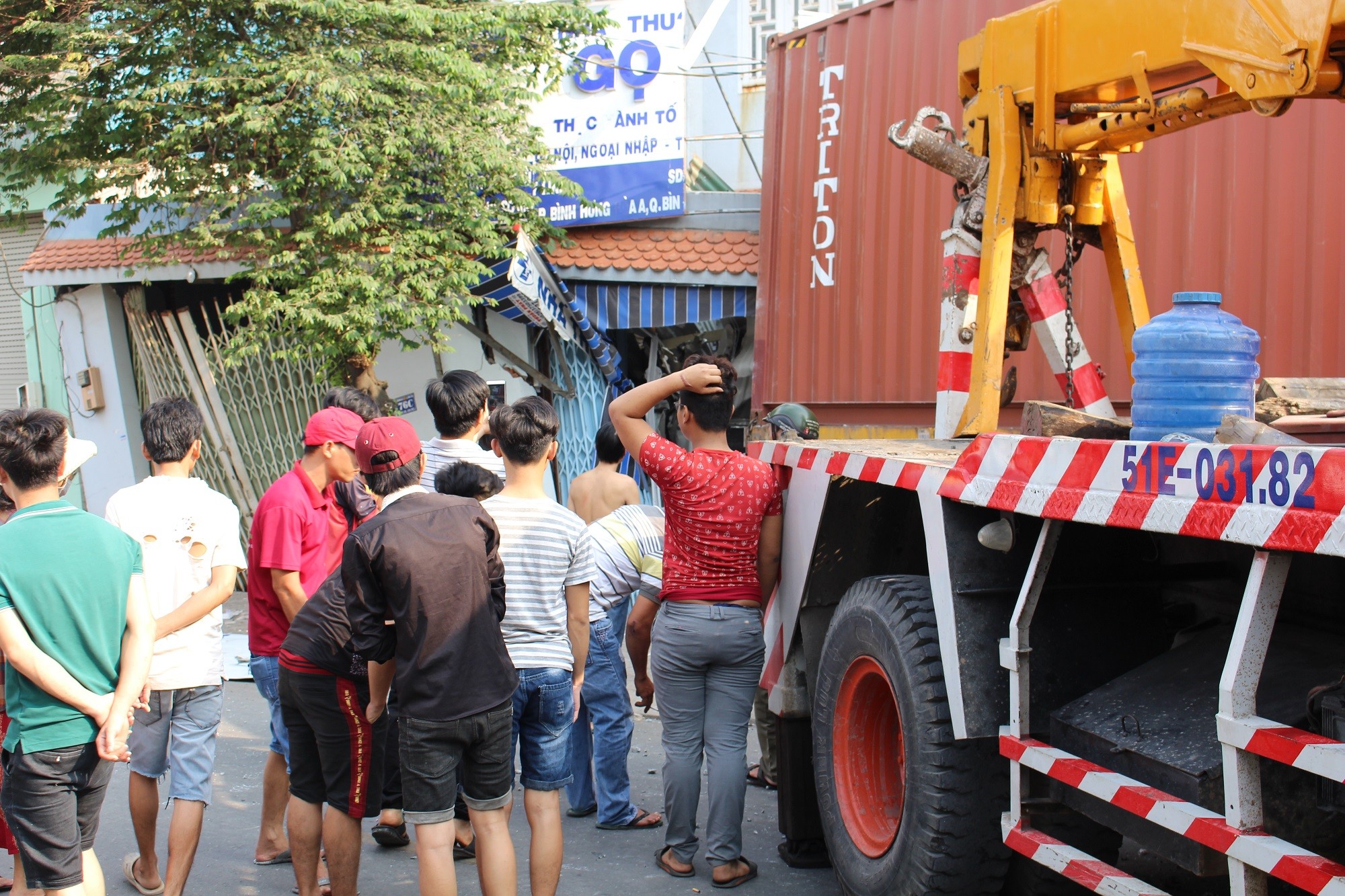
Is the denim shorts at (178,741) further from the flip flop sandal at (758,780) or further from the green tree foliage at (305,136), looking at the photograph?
the green tree foliage at (305,136)

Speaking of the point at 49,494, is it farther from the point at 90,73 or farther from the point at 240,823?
the point at 90,73

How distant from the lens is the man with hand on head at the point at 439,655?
3143mm

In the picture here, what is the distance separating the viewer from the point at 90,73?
8.93 meters

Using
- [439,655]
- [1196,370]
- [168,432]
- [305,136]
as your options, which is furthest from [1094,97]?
[305,136]

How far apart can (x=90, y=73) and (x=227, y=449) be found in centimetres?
353

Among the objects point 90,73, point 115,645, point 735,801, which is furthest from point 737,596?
point 90,73

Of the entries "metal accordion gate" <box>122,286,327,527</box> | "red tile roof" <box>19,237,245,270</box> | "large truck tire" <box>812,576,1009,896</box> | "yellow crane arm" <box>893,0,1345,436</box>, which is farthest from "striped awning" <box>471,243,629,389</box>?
"large truck tire" <box>812,576,1009,896</box>

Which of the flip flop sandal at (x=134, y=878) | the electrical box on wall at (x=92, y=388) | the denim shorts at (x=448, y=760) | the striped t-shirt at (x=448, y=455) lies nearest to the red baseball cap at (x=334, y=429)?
the striped t-shirt at (x=448, y=455)

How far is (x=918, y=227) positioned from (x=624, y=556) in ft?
14.0

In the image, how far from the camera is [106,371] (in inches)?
461

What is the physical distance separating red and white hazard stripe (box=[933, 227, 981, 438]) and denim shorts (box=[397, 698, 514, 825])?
2.13 metres

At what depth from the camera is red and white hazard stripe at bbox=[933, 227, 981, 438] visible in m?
4.40

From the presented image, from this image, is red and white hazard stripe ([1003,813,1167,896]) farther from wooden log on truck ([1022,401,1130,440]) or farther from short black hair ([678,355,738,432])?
short black hair ([678,355,738,432])

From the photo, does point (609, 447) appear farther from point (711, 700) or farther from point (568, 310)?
point (568, 310)
